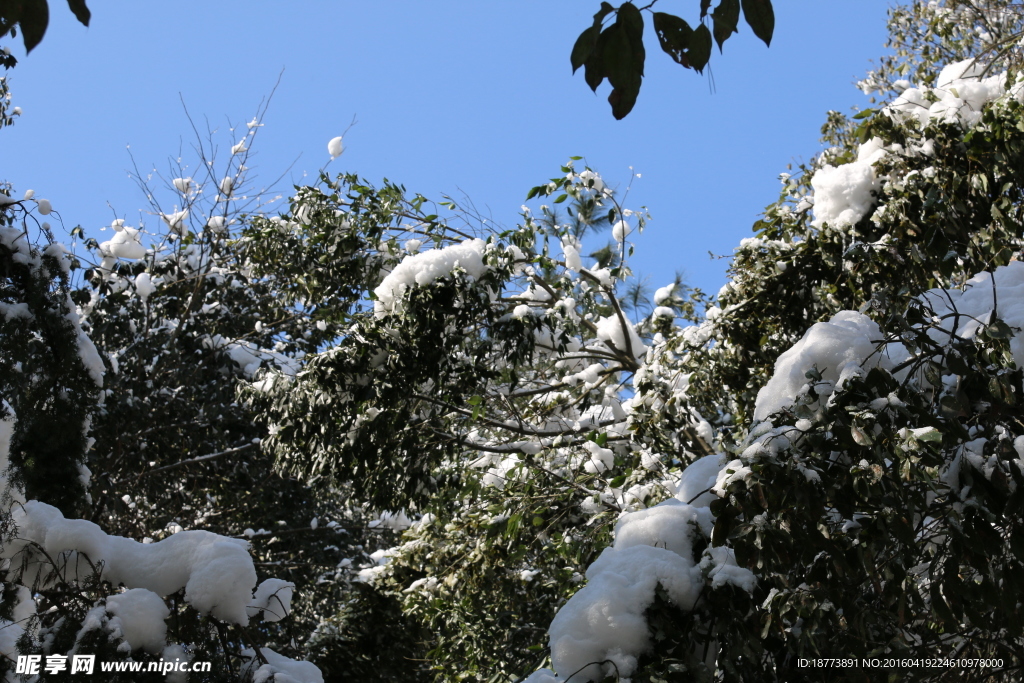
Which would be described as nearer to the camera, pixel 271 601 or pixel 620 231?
pixel 271 601

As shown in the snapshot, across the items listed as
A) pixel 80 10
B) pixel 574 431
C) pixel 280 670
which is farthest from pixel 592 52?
pixel 574 431

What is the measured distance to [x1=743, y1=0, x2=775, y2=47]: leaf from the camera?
1.33 m

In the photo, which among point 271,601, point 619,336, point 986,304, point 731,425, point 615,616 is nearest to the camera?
point 615,616

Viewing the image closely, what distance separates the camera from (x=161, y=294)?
7660 mm

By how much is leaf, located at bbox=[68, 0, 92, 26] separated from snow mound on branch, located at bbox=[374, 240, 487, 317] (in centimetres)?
272

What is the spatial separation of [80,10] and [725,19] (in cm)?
107

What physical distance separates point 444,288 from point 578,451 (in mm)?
1193

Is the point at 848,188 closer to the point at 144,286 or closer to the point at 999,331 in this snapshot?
the point at 999,331

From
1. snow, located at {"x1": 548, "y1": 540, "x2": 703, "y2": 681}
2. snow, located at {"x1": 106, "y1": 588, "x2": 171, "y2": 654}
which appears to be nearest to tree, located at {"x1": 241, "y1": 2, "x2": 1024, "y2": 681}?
snow, located at {"x1": 548, "y1": 540, "x2": 703, "y2": 681}

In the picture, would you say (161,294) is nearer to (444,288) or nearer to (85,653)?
(444,288)

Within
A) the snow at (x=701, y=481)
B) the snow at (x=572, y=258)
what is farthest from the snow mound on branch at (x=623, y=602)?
the snow at (x=572, y=258)

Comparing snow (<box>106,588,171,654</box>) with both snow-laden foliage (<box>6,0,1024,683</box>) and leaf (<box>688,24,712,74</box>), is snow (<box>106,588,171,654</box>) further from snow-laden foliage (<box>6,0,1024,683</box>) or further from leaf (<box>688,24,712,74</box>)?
leaf (<box>688,24,712,74</box>)

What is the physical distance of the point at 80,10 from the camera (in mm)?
1337

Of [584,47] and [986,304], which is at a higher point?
[986,304]
